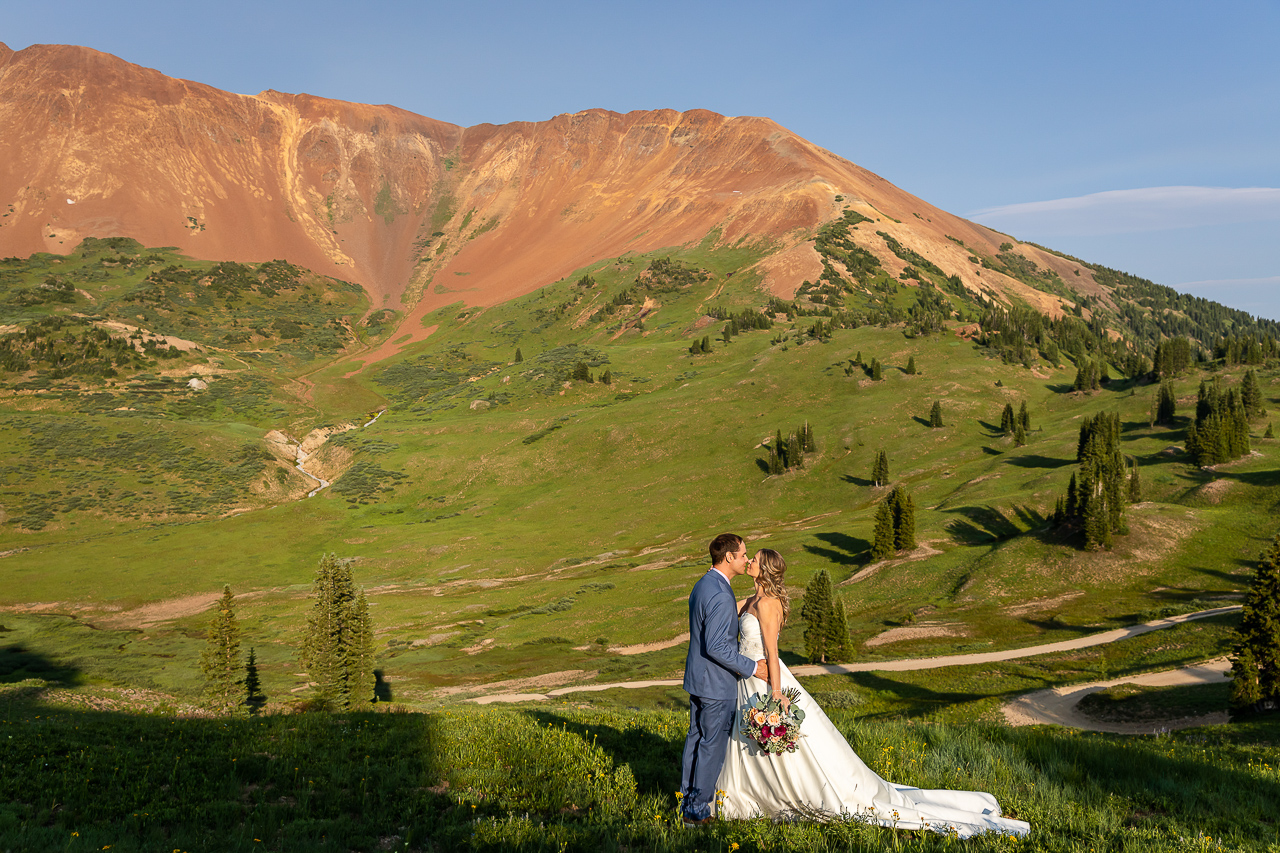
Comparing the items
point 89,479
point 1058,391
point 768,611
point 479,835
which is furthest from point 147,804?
point 1058,391

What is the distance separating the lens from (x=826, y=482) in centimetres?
10262

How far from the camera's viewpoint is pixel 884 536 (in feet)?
230

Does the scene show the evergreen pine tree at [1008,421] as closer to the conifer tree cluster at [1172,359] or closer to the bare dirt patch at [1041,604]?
the conifer tree cluster at [1172,359]

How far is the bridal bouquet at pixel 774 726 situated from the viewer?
7.90 metres

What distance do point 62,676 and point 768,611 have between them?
6407 centimetres

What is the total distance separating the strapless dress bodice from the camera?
8.59 meters

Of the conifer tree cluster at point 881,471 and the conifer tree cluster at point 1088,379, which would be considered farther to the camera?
the conifer tree cluster at point 1088,379

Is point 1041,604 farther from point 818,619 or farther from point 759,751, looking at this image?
point 759,751

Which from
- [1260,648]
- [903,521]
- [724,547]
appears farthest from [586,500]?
[724,547]

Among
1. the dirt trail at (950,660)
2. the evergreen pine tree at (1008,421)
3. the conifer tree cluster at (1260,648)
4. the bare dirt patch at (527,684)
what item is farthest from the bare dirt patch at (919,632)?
the evergreen pine tree at (1008,421)

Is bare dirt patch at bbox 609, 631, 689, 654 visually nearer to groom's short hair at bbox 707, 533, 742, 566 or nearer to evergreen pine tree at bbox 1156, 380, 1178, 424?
groom's short hair at bbox 707, 533, 742, 566

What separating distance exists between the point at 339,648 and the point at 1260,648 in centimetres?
3971

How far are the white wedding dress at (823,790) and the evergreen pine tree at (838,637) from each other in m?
41.4

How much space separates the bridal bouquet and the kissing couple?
103 mm
